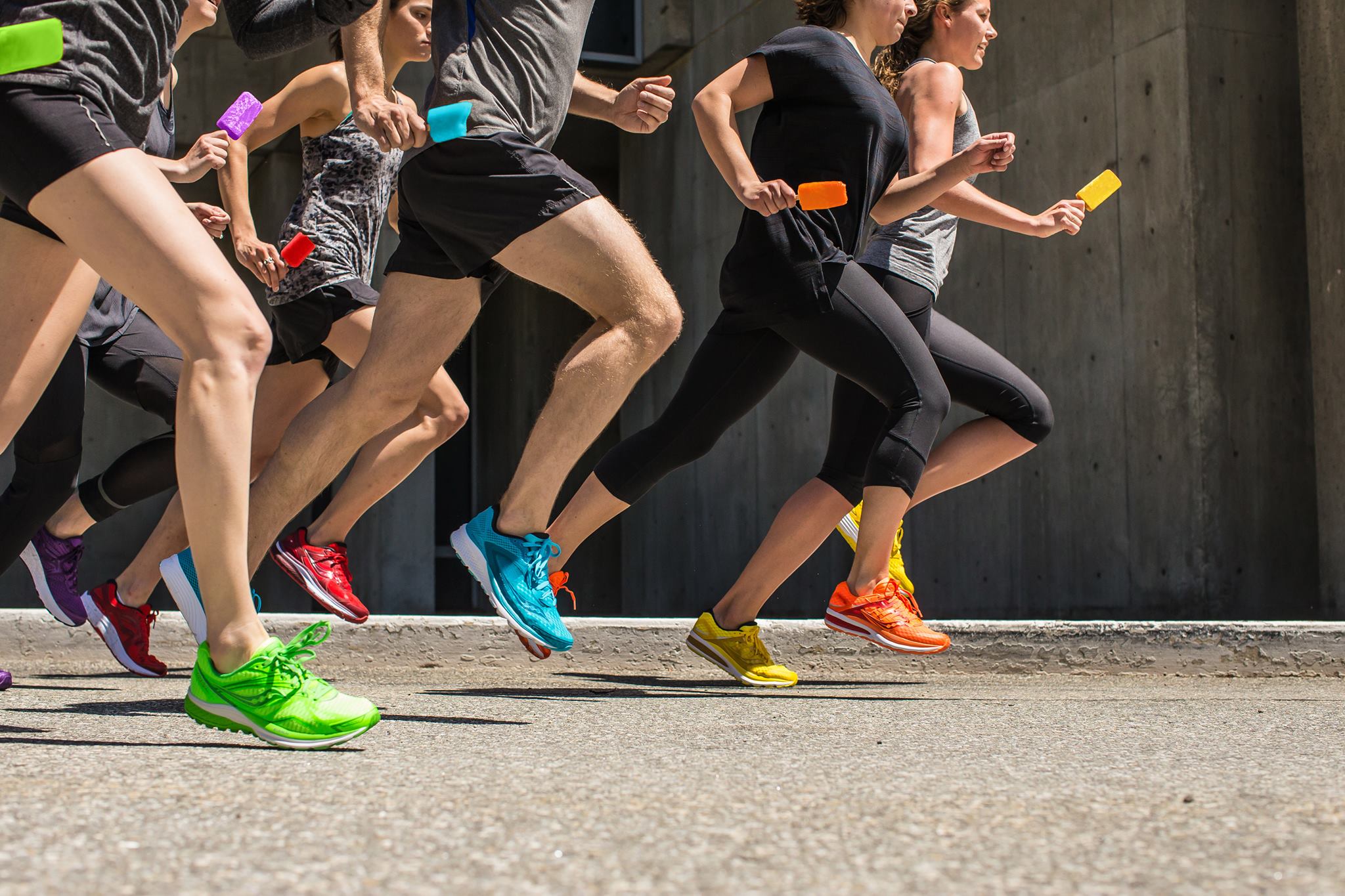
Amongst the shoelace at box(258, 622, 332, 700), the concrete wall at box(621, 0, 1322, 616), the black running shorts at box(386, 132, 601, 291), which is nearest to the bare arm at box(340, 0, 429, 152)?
the black running shorts at box(386, 132, 601, 291)

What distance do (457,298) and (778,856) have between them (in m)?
1.85

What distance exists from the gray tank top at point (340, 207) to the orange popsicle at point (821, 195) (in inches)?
52.1

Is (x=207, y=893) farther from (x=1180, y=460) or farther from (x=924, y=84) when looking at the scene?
(x=1180, y=460)

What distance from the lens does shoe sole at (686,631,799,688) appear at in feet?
12.6

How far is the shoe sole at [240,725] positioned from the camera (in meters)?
2.18

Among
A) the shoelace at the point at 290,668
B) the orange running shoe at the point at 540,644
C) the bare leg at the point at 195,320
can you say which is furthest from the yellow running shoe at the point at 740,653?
the bare leg at the point at 195,320

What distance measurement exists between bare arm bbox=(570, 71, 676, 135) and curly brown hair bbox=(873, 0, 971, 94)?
1.16m

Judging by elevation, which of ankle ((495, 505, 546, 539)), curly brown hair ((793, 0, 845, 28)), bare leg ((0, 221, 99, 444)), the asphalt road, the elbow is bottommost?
the asphalt road

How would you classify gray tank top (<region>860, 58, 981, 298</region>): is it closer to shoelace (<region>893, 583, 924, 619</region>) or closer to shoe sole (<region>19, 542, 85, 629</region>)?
shoelace (<region>893, 583, 924, 619</region>)

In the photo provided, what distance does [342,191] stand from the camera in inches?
170

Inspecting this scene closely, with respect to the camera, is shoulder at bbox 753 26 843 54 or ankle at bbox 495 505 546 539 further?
shoulder at bbox 753 26 843 54

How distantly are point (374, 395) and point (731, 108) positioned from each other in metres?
1.23

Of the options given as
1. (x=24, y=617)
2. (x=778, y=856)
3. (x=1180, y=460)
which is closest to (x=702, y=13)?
(x=1180, y=460)

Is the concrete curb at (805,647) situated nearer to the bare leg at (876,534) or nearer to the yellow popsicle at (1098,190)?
the bare leg at (876,534)
